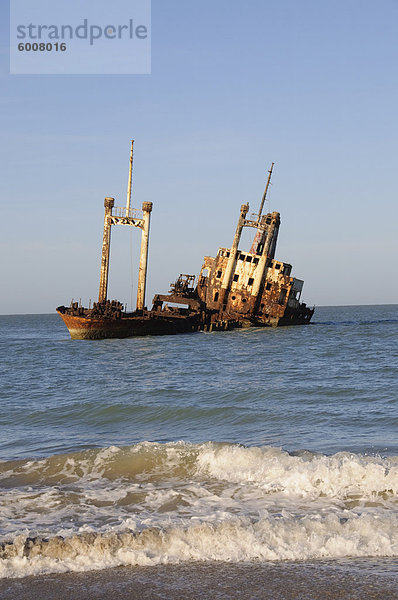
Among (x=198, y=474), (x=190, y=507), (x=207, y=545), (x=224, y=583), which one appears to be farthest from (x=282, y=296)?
(x=224, y=583)

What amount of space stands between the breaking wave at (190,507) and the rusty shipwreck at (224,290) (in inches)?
1263

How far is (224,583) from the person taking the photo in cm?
480

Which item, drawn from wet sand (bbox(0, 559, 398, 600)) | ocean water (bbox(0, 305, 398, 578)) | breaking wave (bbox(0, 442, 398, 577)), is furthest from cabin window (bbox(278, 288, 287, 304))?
wet sand (bbox(0, 559, 398, 600))

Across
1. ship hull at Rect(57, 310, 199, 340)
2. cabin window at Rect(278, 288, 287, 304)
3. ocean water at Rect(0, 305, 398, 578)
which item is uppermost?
cabin window at Rect(278, 288, 287, 304)

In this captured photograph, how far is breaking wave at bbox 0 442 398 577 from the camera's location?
5422mm

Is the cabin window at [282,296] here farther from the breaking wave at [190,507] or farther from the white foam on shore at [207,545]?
the white foam on shore at [207,545]

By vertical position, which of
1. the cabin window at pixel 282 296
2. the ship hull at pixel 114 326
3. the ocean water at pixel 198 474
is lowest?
the ocean water at pixel 198 474

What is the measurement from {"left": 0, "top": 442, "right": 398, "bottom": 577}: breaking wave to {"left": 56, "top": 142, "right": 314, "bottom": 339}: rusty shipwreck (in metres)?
32.1

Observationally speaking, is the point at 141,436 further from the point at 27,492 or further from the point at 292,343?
the point at 292,343

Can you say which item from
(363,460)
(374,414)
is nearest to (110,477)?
(363,460)

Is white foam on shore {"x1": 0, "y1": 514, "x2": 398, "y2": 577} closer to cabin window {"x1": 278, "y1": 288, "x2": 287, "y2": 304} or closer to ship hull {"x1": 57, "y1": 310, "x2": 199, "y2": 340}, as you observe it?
ship hull {"x1": 57, "y1": 310, "x2": 199, "y2": 340}

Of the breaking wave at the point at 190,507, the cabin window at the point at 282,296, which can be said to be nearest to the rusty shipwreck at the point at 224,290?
the cabin window at the point at 282,296

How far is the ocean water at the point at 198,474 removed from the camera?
5484mm

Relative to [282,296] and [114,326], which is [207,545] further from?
[282,296]
